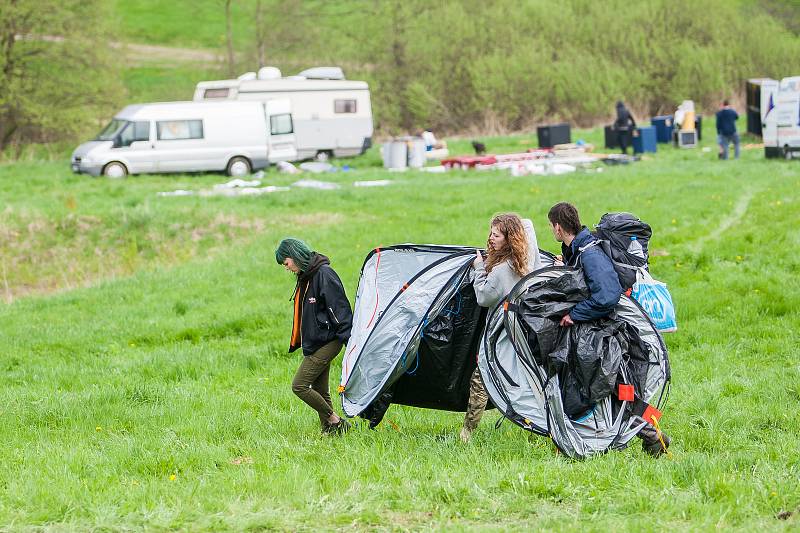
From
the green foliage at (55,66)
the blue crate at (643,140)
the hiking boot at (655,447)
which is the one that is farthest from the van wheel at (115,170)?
the hiking boot at (655,447)

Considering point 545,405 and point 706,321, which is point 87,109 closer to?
point 706,321

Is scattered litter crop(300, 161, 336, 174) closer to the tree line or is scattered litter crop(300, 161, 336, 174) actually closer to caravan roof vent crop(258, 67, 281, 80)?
caravan roof vent crop(258, 67, 281, 80)

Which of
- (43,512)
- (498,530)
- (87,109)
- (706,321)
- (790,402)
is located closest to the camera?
(498,530)

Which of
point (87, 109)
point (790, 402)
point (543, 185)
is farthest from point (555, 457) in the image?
point (87, 109)

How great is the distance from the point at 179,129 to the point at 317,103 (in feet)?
20.5

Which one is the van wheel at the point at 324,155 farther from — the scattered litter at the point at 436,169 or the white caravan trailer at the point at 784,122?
the white caravan trailer at the point at 784,122

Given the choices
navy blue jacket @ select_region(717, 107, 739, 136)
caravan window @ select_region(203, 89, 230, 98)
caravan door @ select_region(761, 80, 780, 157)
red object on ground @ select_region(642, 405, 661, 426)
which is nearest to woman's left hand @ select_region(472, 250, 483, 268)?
red object on ground @ select_region(642, 405, 661, 426)

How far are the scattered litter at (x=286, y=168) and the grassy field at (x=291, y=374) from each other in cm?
583

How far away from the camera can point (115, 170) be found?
27.8 metres

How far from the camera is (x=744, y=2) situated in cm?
6284

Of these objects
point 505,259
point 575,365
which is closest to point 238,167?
point 505,259

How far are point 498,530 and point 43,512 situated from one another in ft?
8.56

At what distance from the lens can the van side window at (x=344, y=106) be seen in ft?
112

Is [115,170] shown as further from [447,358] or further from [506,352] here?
[506,352]
